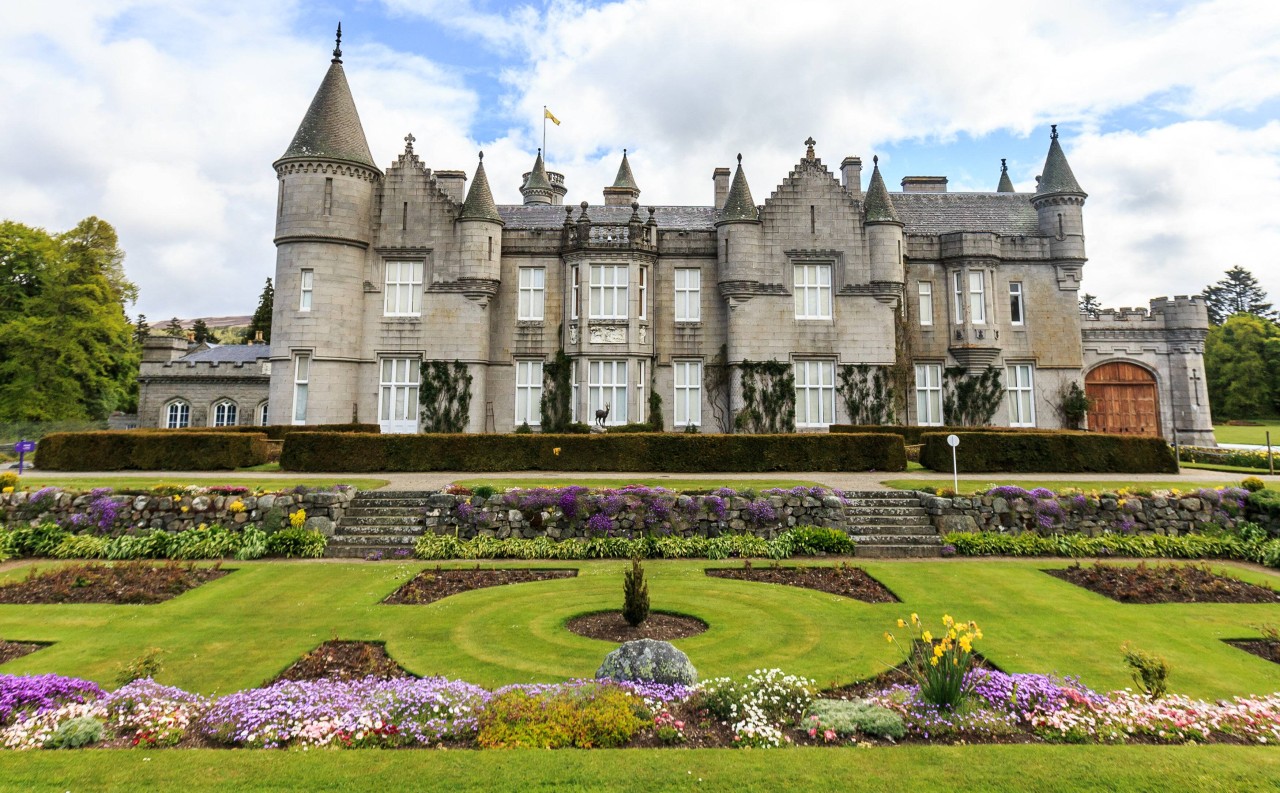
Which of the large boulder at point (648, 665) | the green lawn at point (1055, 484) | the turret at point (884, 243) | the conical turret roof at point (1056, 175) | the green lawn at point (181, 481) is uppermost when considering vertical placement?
the conical turret roof at point (1056, 175)

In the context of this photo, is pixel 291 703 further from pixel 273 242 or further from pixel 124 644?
pixel 273 242

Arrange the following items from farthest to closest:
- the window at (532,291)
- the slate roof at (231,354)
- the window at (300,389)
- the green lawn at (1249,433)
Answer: the green lawn at (1249,433)
the slate roof at (231,354)
the window at (532,291)
the window at (300,389)

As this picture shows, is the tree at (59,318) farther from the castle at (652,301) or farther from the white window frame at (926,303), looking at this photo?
the white window frame at (926,303)

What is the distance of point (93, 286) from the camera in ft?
136

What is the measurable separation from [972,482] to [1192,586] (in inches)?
293

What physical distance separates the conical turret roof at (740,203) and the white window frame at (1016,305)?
1430cm

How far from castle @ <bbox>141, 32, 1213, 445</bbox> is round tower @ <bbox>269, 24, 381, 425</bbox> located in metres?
0.09

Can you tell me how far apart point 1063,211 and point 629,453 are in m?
27.5

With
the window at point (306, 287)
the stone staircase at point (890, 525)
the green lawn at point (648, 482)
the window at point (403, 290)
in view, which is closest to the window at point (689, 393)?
the green lawn at point (648, 482)

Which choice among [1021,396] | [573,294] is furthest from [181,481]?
[1021,396]

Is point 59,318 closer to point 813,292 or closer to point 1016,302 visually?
point 813,292

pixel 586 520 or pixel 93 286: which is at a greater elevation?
pixel 93 286

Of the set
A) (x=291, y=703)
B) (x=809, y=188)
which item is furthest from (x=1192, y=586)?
(x=809, y=188)

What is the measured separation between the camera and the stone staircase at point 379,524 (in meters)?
15.2
